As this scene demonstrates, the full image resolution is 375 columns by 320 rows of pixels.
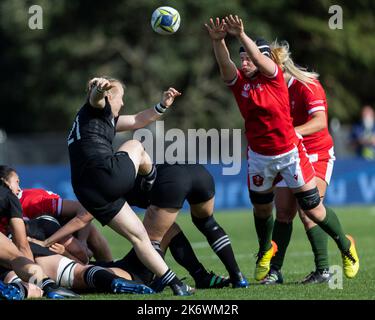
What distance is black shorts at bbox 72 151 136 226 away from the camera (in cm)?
706

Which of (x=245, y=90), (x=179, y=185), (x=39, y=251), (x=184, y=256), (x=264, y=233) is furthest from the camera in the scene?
(x=264, y=233)

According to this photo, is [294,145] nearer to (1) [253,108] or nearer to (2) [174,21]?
A: (1) [253,108]

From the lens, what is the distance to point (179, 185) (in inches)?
296

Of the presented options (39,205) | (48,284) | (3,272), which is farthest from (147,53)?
(48,284)

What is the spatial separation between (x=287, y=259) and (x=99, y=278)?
393cm

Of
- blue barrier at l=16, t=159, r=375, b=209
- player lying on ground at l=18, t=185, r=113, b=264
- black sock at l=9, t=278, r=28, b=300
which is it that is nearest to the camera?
black sock at l=9, t=278, r=28, b=300

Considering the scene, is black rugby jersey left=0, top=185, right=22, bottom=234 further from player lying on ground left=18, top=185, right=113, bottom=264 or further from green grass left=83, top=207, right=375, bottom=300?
player lying on ground left=18, top=185, right=113, bottom=264

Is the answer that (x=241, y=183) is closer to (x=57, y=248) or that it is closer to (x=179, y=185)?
(x=57, y=248)

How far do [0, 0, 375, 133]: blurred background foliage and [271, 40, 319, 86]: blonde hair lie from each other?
73.3ft

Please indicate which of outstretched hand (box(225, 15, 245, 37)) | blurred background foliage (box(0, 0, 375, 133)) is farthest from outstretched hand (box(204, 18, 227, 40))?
blurred background foliage (box(0, 0, 375, 133))

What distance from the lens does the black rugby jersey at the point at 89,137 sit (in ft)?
23.5

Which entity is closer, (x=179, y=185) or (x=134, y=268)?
(x=179, y=185)
